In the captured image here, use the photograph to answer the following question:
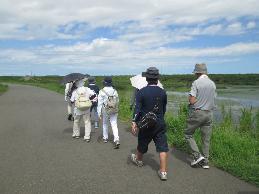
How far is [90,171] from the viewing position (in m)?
7.38

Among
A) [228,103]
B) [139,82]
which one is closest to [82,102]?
[139,82]

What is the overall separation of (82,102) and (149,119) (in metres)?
4.04

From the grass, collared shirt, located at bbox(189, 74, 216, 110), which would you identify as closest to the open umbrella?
the grass

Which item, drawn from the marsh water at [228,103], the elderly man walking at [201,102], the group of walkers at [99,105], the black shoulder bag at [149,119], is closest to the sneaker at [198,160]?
the elderly man walking at [201,102]

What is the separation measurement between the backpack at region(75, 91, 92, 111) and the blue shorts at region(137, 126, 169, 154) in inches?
139

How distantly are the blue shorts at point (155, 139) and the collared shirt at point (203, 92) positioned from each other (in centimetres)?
94

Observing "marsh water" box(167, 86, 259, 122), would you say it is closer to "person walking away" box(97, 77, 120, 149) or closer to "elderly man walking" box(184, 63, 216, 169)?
"person walking away" box(97, 77, 120, 149)

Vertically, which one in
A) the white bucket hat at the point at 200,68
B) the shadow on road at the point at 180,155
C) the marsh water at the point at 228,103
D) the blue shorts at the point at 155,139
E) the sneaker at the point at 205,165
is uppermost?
the white bucket hat at the point at 200,68

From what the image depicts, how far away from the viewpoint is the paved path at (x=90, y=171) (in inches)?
248

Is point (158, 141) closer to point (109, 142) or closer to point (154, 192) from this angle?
point (154, 192)

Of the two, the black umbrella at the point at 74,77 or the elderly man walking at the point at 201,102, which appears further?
the black umbrella at the point at 74,77

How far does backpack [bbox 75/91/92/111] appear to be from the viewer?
10930 millimetres

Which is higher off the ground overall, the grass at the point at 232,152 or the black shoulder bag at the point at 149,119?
the black shoulder bag at the point at 149,119

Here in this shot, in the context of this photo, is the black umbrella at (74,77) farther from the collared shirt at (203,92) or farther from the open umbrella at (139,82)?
the collared shirt at (203,92)
